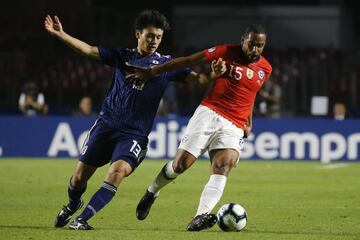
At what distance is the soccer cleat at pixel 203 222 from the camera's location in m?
9.25

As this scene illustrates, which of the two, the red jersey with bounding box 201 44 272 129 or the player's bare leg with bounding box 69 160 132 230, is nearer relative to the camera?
the player's bare leg with bounding box 69 160 132 230

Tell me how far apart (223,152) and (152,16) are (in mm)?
1600

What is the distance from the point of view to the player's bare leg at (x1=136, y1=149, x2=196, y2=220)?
988 cm

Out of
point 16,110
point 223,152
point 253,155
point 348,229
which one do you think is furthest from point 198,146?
point 16,110

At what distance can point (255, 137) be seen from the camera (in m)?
21.3

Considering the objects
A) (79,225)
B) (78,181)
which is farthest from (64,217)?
(79,225)

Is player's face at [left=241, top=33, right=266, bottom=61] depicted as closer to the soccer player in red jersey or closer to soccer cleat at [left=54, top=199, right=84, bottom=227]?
the soccer player in red jersey

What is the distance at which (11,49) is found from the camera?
94.2 feet

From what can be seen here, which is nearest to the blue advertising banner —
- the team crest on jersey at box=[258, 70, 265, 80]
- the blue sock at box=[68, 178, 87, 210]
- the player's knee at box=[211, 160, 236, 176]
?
the team crest on jersey at box=[258, 70, 265, 80]

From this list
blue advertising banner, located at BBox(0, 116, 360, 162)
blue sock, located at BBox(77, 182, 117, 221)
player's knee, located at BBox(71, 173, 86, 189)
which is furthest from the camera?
blue advertising banner, located at BBox(0, 116, 360, 162)

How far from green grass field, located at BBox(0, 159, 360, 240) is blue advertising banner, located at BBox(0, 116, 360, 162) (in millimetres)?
475

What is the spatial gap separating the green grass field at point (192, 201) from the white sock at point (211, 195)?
24 centimetres

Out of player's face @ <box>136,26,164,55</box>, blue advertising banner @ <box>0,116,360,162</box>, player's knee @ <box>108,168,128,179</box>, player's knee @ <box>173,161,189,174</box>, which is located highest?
player's face @ <box>136,26,164,55</box>

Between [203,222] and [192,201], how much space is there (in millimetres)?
3784
